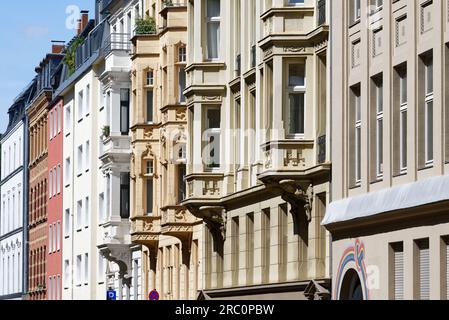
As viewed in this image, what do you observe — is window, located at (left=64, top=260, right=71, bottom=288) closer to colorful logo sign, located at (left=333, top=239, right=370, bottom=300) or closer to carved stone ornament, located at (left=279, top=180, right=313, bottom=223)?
carved stone ornament, located at (left=279, top=180, right=313, bottom=223)

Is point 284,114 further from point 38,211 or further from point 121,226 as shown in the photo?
point 38,211

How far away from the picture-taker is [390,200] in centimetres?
2845

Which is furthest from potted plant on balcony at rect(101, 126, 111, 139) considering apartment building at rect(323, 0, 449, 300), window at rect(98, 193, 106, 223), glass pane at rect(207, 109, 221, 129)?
apartment building at rect(323, 0, 449, 300)

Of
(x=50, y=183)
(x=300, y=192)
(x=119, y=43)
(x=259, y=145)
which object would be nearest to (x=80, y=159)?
(x=50, y=183)

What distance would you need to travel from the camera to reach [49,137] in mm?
89250

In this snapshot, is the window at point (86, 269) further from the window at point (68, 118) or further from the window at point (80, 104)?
the window at point (68, 118)

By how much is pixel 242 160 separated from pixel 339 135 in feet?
32.0

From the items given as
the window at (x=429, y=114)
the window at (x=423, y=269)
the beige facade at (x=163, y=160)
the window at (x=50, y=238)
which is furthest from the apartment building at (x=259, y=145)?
the window at (x=50, y=238)

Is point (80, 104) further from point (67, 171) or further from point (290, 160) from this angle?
point (290, 160)

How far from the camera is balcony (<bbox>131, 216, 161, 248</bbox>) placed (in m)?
56.7

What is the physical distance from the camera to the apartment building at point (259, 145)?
119ft

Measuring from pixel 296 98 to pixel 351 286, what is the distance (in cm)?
653

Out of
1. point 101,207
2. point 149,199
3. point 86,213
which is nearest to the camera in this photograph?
point 149,199
